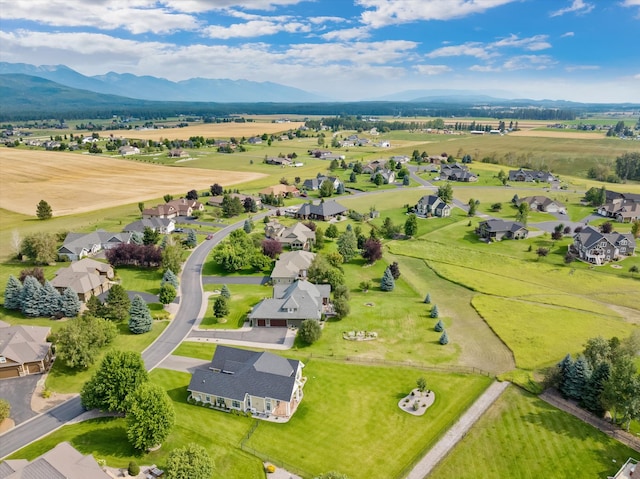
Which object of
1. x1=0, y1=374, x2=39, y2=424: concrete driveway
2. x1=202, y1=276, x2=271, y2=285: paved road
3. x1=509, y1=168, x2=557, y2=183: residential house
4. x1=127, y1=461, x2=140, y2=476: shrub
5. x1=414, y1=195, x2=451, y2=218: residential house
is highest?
x1=509, y1=168, x2=557, y2=183: residential house

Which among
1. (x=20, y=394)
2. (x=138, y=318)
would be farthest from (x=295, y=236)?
(x=20, y=394)

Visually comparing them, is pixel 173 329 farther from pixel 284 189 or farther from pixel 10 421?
pixel 284 189

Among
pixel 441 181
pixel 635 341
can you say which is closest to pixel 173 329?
pixel 635 341

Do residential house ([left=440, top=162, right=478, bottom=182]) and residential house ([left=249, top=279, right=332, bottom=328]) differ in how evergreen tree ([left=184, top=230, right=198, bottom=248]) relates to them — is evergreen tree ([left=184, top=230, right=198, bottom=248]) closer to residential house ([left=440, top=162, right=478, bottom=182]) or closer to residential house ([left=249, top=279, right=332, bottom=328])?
residential house ([left=249, top=279, right=332, bottom=328])

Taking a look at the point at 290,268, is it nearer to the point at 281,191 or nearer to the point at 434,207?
the point at 434,207

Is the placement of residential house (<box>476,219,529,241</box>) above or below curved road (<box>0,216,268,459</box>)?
above

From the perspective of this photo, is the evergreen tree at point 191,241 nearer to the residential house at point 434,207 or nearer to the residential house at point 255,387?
the residential house at point 255,387

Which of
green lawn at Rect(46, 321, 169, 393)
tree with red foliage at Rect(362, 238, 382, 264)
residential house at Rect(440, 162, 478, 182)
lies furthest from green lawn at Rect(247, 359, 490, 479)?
residential house at Rect(440, 162, 478, 182)
